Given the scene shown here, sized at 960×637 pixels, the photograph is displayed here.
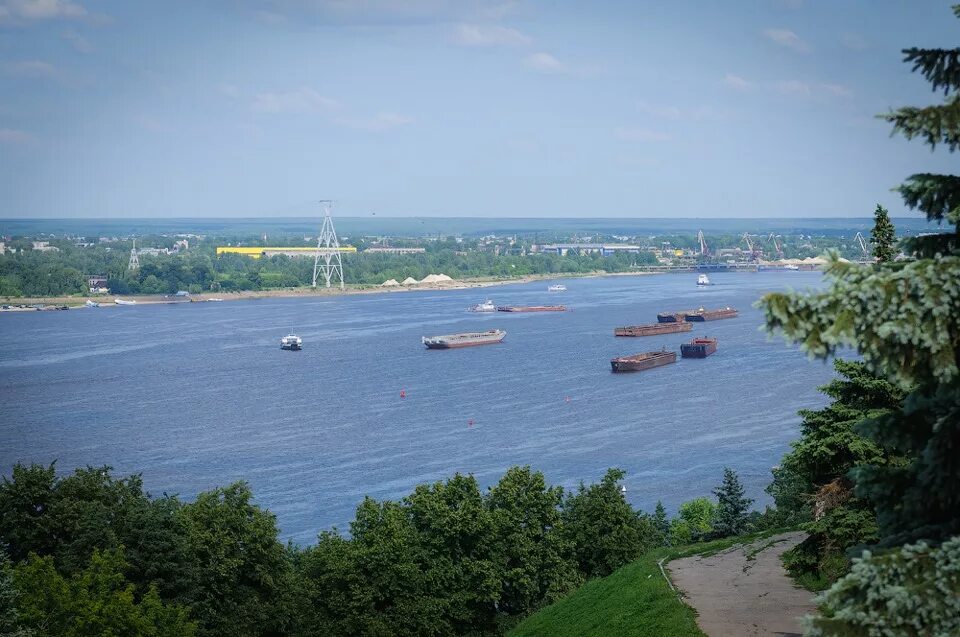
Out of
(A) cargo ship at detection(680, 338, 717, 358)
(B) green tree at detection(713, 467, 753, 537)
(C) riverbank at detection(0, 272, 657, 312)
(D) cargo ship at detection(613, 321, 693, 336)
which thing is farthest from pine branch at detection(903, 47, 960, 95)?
(C) riverbank at detection(0, 272, 657, 312)

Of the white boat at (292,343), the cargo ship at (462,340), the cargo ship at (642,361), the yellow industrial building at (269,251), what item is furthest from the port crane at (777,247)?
the white boat at (292,343)

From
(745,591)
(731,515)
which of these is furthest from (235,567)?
(731,515)

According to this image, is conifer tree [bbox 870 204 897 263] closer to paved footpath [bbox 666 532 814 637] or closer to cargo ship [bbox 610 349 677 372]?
paved footpath [bbox 666 532 814 637]

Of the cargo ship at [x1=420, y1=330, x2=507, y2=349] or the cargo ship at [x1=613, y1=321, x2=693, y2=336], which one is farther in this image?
the cargo ship at [x1=613, y1=321, x2=693, y2=336]

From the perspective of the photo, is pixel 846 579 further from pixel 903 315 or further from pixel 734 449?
pixel 734 449

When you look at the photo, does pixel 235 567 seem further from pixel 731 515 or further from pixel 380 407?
pixel 380 407

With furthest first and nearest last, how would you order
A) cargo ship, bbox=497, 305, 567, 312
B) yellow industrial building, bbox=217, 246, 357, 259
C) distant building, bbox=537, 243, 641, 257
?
distant building, bbox=537, 243, 641, 257
yellow industrial building, bbox=217, 246, 357, 259
cargo ship, bbox=497, 305, 567, 312

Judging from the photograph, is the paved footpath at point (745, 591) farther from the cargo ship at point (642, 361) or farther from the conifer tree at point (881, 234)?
the cargo ship at point (642, 361)
